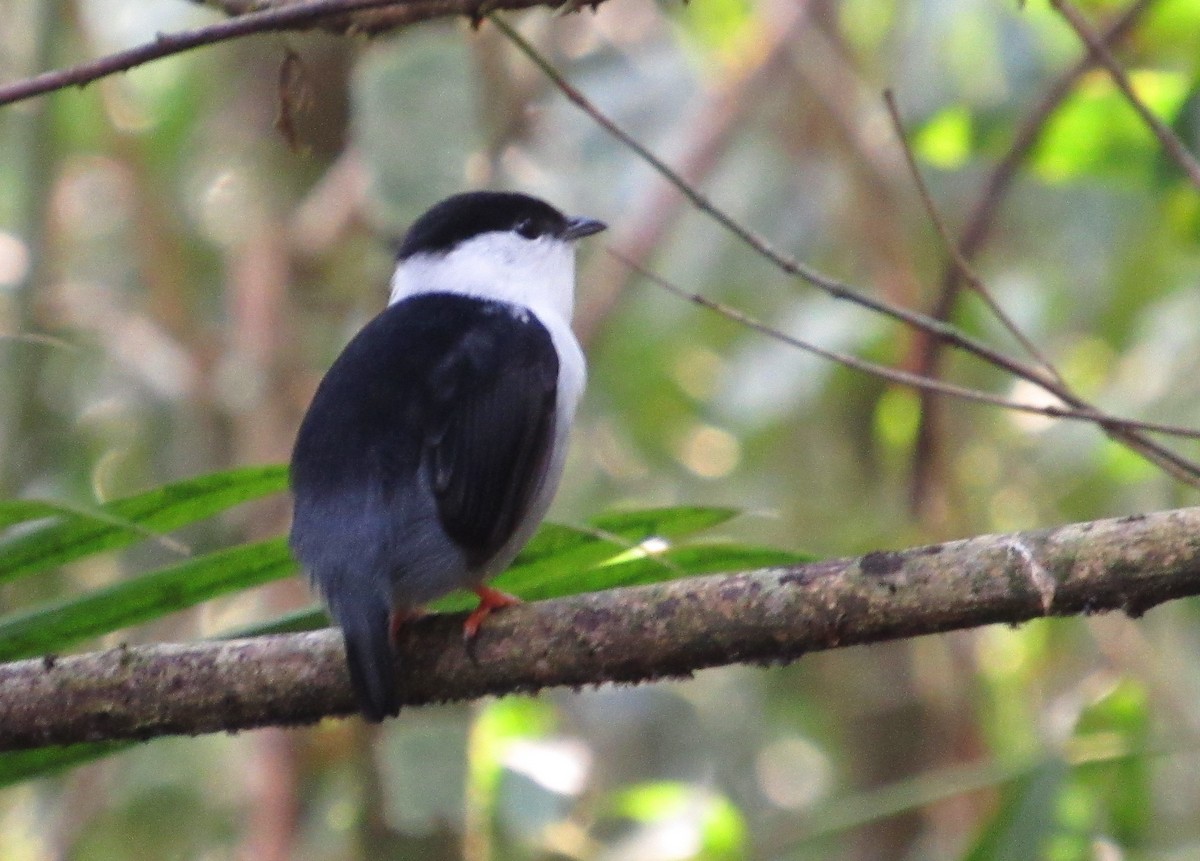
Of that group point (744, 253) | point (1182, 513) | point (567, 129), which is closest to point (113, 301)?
point (567, 129)

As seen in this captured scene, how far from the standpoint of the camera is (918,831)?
250 inches

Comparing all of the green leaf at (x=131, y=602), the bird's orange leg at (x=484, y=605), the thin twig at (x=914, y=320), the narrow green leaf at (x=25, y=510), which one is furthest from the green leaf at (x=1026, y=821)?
the narrow green leaf at (x=25, y=510)

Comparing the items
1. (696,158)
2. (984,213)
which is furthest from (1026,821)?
(696,158)

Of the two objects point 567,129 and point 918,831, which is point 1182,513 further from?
point 567,129

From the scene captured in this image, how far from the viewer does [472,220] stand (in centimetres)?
428

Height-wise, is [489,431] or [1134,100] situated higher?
[1134,100]

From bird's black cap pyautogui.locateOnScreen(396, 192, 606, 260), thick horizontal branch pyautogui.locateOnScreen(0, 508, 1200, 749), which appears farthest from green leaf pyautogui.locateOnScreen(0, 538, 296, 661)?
bird's black cap pyautogui.locateOnScreen(396, 192, 606, 260)

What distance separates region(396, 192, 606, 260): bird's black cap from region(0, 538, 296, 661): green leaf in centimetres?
156

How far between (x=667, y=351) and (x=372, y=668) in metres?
4.33

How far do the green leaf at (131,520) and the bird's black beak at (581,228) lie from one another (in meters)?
1.83

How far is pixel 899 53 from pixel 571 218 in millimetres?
2400

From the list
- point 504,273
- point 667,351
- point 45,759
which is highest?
point 504,273

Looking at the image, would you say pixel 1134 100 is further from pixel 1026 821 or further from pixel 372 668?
pixel 372 668

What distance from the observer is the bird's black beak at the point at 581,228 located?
14.7 ft
